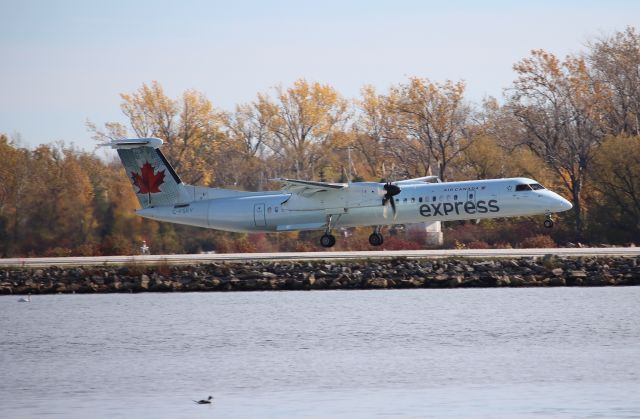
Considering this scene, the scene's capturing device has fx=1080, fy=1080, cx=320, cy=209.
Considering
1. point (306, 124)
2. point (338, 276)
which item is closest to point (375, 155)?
point (306, 124)

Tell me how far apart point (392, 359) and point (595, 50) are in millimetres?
53301

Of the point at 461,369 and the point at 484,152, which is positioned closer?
the point at 461,369

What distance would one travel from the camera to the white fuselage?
45.1m

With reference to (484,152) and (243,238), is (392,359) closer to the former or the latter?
(243,238)

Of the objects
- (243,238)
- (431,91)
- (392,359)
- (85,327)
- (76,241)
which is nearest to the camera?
(392,359)

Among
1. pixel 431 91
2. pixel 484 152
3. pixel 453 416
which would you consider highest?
pixel 431 91

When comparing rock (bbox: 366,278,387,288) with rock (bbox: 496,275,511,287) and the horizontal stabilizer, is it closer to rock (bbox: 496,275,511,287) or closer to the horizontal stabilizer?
rock (bbox: 496,275,511,287)

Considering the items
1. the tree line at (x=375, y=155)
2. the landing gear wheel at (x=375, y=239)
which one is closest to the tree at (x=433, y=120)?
the tree line at (x=375, y=155)

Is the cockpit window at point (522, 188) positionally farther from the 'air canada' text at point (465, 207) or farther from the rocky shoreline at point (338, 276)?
the rocky shoreline at point (338, 276)

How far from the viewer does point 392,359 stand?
2406 centimetres

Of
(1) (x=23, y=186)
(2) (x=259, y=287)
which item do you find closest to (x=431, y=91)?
(1) (x=23, y=186)

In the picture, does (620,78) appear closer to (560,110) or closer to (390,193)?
(560,110)

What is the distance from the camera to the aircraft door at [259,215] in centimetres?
4628

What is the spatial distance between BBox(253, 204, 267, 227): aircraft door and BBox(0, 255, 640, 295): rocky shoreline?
403 centimetres
